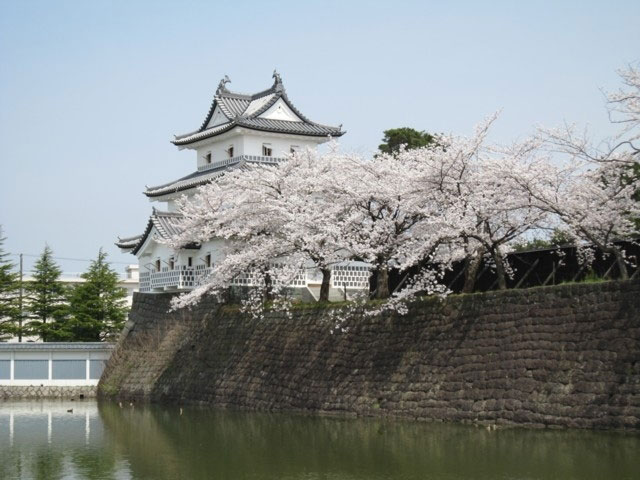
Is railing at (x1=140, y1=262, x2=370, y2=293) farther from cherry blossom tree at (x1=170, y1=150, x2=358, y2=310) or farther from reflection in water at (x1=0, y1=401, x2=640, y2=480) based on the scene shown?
reflection in water at (x1=0, y1=401, x2=640, y2=480)

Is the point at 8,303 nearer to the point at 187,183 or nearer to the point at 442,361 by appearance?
the point at 187,183

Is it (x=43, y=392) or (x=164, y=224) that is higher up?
(x=164, y=224)

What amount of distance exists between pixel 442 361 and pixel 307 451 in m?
4.13

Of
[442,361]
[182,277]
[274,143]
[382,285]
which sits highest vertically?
[274,143]

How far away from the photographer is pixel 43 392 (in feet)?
96.8

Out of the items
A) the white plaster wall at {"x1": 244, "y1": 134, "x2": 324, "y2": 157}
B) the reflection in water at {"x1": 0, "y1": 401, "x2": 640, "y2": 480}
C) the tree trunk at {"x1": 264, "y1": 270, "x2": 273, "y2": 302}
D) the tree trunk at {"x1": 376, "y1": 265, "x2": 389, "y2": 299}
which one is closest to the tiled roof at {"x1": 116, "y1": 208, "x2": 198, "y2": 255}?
the white plaster wall at {"x1": 244, "y1": 134, "x2": 324, "y2": 157}

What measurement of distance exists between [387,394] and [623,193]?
5.83 metres

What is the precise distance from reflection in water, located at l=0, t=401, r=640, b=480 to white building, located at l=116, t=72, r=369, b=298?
27.5ft

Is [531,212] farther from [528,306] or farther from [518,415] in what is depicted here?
[518,415]

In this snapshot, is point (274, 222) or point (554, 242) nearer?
point (554, 242)

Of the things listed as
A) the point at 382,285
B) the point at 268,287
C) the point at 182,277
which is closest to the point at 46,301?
the point at 182,277

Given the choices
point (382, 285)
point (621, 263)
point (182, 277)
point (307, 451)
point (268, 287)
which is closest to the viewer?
point (307, 451)

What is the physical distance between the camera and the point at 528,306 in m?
17.2

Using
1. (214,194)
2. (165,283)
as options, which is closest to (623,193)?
(214,194)
